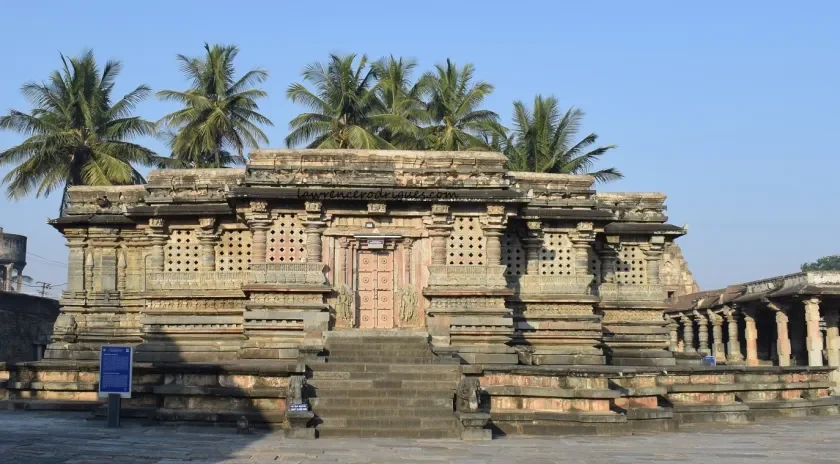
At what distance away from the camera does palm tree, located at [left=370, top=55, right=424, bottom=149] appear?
39.9m

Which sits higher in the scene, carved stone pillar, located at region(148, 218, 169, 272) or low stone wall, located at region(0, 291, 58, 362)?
carved stone pillar, located at region(148, 218, 169, 272)

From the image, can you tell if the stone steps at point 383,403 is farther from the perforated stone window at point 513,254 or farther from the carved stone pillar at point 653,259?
the carved stone pillar at point 653,259

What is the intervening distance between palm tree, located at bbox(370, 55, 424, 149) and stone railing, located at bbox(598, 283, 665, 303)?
1468 centimetres

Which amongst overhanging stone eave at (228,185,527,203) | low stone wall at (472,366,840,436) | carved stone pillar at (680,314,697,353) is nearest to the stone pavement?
low stone wall at (472,366,840,436)

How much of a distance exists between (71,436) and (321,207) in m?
9.23

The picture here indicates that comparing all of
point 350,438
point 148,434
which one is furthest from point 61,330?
point 350,438

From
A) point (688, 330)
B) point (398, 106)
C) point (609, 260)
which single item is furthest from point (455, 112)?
point (688, 330)

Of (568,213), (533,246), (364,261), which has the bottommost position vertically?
(364,261)

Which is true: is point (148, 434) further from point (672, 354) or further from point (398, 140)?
point (398, 140)

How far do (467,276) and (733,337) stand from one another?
3142 cm

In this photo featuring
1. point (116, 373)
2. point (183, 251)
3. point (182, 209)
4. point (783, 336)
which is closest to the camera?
point (116, 373)

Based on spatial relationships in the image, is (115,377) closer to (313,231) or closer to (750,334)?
(313,231)

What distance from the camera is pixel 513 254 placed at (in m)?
26.4

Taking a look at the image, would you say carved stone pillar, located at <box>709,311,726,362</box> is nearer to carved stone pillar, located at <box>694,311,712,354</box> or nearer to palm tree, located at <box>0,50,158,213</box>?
carved stone pillar, located at <box>694,311,712,354</box>
